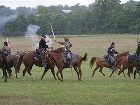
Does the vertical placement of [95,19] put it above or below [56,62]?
above

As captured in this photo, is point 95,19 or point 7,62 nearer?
point 7,62

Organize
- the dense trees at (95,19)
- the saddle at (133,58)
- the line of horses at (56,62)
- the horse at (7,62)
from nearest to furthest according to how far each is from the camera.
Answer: the horse at (7,62), the line of horses at (56,62), the saddle at (133,58), the dense trees at (95,19)

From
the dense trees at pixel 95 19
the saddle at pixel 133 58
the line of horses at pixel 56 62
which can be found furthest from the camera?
the dense trees at pixel 95 19

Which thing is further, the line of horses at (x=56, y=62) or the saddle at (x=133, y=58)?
the saddle at (x=133, y=58)

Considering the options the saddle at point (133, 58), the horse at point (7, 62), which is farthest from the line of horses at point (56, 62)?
the saddle at point (133, 58)

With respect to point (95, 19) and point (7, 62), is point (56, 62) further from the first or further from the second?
point (95, 19)

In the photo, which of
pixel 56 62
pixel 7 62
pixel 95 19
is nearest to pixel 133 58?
pixel 56 62

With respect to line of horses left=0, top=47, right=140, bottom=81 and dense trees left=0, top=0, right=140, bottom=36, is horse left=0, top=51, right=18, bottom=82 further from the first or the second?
dense trees left=0, top=0, right=140, bottom=36

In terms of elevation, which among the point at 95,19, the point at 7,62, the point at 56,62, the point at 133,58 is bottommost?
the point at 7,62

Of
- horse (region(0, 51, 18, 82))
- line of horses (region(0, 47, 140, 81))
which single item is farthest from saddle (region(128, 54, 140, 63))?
horse (region(0, 51, 18, 82))

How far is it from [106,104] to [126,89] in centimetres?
460

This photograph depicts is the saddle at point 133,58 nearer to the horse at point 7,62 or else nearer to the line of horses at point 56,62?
the line of horses at point 56,62

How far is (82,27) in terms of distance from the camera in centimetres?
10362

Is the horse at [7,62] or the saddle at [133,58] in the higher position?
the saddle at [133,58]
